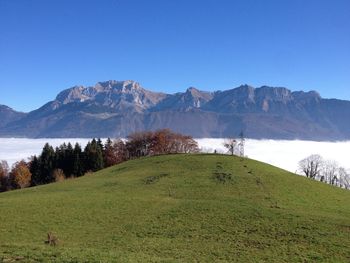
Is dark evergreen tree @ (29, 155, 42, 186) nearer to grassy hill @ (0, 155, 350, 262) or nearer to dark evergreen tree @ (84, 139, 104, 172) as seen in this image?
dark evergreen tree @ (84, 139, 104, 172)

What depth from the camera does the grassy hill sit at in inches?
1183

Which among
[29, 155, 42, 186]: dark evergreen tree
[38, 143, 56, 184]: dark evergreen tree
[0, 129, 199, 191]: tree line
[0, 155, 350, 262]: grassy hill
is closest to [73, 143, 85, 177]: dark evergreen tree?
[0, 129, 199, 191]: tree line

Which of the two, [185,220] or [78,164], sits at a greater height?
[78,164]

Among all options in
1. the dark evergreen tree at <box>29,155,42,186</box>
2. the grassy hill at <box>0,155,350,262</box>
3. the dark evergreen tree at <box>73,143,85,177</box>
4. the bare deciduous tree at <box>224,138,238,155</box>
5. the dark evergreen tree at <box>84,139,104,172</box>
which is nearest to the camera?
the grassy hill at <box>0,155,350,262</box>

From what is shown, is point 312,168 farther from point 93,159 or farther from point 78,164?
point 78,164

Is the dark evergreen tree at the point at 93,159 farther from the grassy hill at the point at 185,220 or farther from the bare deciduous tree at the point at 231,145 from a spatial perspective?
the grassy hill at the point at 185,220

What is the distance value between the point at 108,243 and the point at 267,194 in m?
28.9

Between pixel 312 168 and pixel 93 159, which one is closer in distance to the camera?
pixel 93 159

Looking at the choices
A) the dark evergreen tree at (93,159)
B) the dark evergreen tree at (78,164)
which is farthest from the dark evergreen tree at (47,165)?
the dark evergreen tree at (93,159)

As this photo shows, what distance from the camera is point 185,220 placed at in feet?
136

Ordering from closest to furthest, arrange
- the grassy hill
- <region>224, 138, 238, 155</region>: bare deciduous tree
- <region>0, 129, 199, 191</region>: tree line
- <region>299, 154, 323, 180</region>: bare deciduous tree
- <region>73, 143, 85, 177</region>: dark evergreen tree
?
the grassy hill
<region>73, 143, 85, 177</region>: dark evergreen tree
<region>0, 129, 199, 191</region>: tree line
<region>224, 138, 238, 155</region>: bare deciduous tree
<region>299, 154, 323, 180</region>: bare deciduous tree

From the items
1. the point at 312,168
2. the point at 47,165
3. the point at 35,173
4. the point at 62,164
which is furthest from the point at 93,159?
the point at 312,168

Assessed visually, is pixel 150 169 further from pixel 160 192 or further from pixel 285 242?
pixel 285 242

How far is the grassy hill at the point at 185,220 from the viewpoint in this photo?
30047 mm
